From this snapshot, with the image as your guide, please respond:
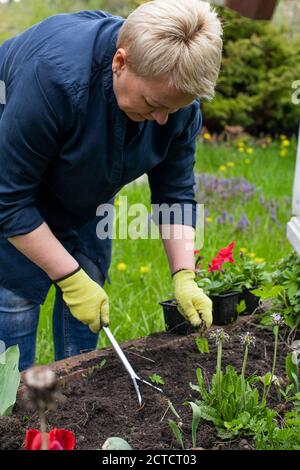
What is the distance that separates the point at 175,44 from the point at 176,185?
73 cm

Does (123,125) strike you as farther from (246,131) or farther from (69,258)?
(246,131)

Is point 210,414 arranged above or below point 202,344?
above

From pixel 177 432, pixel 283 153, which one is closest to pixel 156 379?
pixel 177 432

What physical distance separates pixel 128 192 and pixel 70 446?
11.5ft

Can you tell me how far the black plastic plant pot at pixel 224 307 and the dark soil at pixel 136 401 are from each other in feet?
0.45

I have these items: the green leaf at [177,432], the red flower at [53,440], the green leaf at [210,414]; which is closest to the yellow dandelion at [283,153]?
the green leaf at [210,414]

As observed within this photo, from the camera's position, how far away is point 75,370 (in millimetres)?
2033

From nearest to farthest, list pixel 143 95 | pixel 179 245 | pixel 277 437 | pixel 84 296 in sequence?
pixel 277 437 → pixel 143 95 → pixel 84 296 → pixel 179 245

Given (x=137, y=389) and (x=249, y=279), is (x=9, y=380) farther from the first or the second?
(x=249, y=279)

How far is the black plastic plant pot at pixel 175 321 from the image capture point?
2373mm

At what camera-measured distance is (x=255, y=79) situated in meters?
6.46

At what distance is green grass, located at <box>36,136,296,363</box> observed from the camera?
2.95 metres
